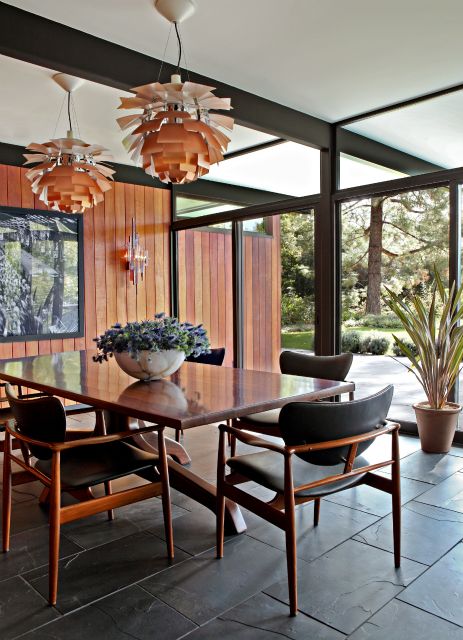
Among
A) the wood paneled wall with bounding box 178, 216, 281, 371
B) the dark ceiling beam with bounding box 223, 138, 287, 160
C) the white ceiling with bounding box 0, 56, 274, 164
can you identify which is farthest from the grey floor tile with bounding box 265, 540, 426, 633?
the dark ceiling beam with bounding box 223, 138, 287, 160

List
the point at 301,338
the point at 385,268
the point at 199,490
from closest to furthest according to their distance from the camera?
the point at 199,490
the point at 385,268
the point at 301,338

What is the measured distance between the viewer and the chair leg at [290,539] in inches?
75.0

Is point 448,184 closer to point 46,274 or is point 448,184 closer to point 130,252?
point 130,252

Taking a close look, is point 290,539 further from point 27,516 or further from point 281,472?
point 27,516

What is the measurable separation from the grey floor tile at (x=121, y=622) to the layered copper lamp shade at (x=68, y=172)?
2.24m

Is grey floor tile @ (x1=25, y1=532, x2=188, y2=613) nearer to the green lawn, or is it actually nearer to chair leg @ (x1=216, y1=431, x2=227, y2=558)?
chair leg @ (x1=216, y1=431, x2=227, y2=558)

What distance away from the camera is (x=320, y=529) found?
2.62 metres

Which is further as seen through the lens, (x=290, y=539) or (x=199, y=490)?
(x=199, y=490)

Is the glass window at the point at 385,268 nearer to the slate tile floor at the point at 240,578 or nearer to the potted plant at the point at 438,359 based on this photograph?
the potted plant at the point at 438,359

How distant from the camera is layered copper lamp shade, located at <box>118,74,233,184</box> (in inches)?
93.1

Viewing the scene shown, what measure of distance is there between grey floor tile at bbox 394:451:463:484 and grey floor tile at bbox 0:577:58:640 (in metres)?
2.27

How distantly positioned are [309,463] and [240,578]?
1.77 ft

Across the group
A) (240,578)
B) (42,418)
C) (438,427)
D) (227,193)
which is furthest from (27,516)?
(227,193)

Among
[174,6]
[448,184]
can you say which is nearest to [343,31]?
[174,6]
